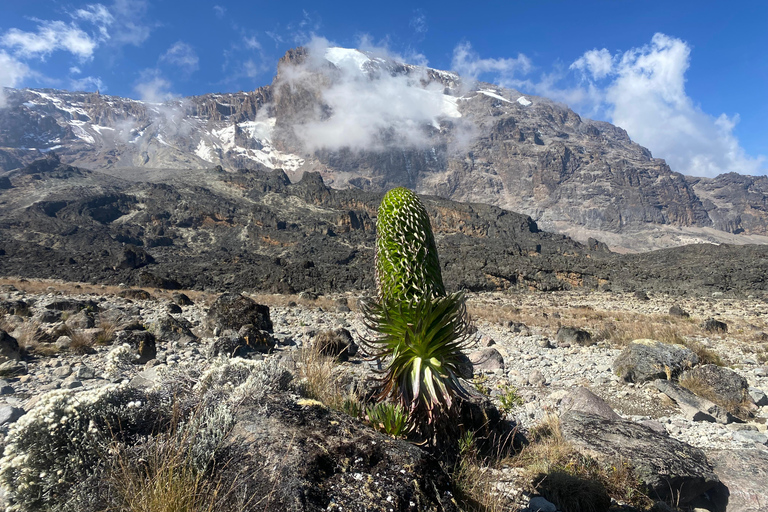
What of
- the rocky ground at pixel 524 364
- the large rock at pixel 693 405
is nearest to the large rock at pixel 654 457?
the rocky ground at pixel 524 364

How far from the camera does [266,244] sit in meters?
69.1

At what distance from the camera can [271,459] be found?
2254 millimetres

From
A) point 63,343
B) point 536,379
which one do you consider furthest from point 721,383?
point 63,343

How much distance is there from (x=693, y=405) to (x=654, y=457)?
3.23 m

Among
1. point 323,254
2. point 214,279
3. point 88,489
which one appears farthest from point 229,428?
point 323,254

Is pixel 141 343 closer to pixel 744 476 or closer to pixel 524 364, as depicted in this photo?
pixel 524 364

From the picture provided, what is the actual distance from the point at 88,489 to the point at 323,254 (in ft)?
169

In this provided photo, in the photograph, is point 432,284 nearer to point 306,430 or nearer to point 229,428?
point 306,430

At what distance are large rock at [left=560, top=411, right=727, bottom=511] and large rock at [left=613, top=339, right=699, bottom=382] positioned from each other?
3.57 meters

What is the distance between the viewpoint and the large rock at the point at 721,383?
6445mm

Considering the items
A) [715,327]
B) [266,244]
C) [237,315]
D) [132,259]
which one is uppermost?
[266,244]

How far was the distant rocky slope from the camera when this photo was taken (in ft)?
118

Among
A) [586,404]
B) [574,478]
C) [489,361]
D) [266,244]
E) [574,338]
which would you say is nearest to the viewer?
[574,478]

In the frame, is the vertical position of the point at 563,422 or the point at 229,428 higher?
the point at 229,428
